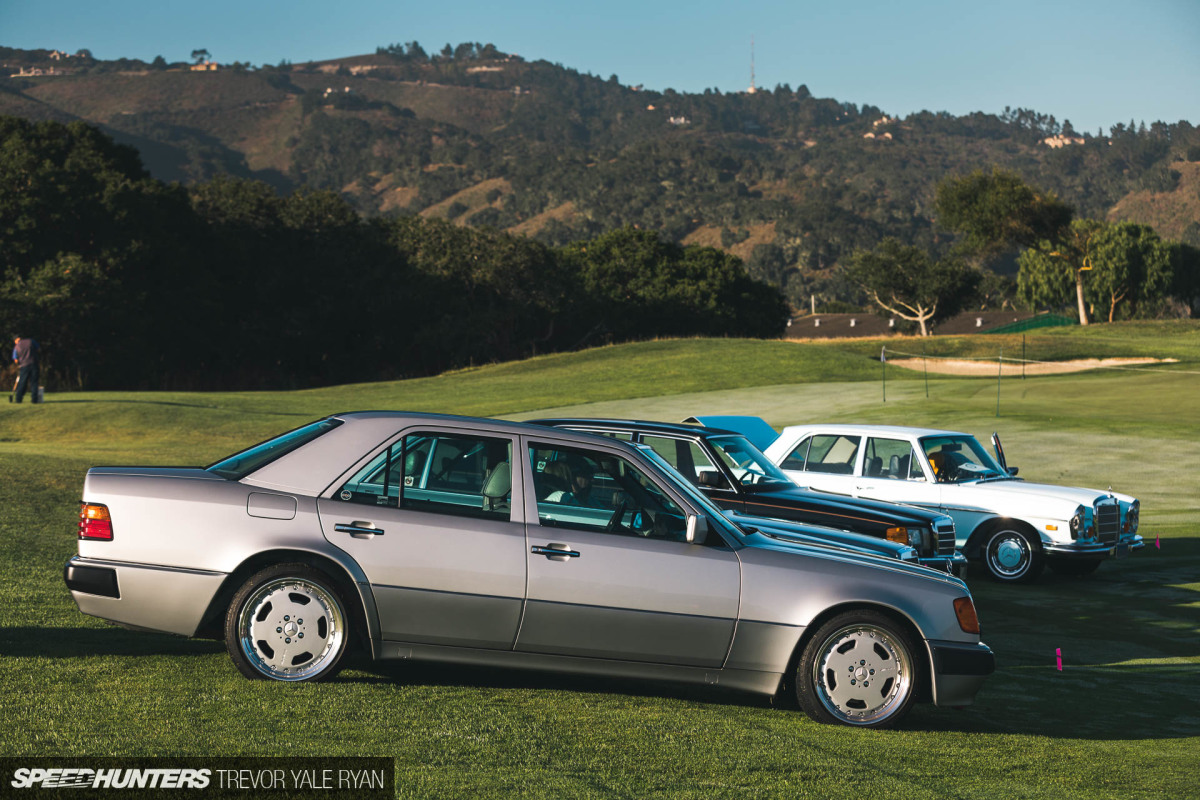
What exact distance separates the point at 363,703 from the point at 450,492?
1290 mm

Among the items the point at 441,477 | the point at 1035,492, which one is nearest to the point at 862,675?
the point at 441,477

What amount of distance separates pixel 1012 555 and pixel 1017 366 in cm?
3613

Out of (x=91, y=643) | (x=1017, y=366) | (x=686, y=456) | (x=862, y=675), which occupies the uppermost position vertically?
(x=686, y=456)

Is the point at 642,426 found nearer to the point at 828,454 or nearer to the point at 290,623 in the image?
the point at 828,454

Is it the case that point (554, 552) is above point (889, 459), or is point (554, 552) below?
above

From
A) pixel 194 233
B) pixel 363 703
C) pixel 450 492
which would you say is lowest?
pixel 363 703

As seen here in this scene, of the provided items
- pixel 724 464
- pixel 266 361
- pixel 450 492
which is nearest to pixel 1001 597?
pixel 724 464

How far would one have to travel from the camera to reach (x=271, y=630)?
6277 millimetres

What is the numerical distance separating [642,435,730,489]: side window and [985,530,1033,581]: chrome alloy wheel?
4.26m

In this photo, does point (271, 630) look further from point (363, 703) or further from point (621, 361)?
point (621, 361)

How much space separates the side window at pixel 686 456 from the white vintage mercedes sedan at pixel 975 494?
10.6ft

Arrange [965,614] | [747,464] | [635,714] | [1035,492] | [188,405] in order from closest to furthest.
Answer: [635,714], [965,614], [747,464], [1035,492], [188,405]

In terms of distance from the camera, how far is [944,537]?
36.6ft

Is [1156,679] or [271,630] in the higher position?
[271,630]
